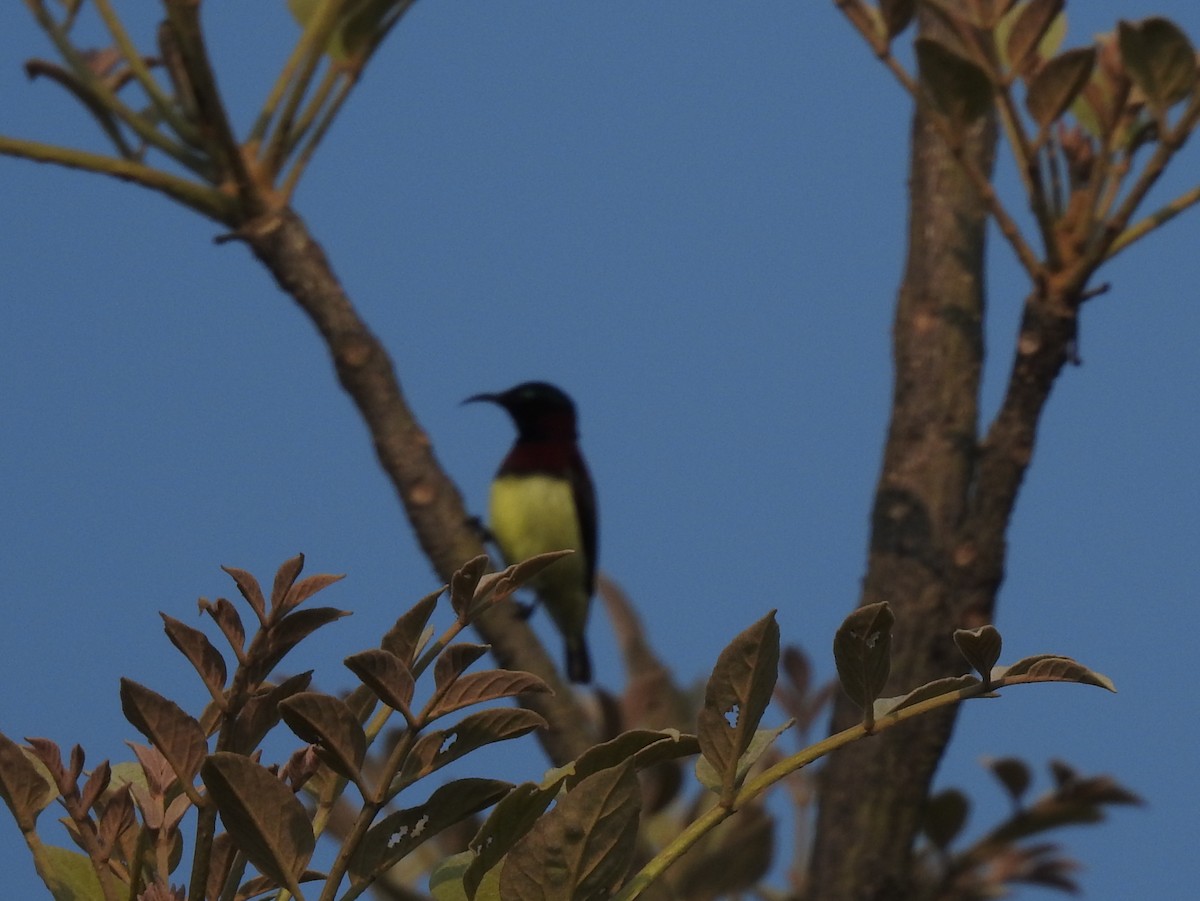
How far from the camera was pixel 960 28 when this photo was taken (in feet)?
7.12

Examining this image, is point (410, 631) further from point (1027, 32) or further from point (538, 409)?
point (538, 409)

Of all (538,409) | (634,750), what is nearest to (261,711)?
(634,750)

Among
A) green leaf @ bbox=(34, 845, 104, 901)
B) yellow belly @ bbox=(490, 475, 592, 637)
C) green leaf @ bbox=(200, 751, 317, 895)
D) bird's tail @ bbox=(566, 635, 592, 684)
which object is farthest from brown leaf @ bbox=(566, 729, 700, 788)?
bird's tail @ bbox=(566, 635, 592, 684)

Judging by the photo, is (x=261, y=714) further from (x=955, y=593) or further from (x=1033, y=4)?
(x=955, y=593)

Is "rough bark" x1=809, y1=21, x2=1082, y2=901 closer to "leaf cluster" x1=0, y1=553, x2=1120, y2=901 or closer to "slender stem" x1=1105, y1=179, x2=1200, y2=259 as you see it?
"slender stem" x1=1105, y1=179, x2=1200, y2=259

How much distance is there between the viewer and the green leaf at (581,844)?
2.28ft

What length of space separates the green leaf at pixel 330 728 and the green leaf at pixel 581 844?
8 cm

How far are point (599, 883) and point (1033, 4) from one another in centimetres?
168

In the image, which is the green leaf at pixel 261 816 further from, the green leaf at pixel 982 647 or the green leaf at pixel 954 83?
the green leaf at pixel 954 83

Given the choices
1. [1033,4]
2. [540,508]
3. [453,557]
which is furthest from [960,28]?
[540,508]

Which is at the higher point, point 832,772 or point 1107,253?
point 1107,253

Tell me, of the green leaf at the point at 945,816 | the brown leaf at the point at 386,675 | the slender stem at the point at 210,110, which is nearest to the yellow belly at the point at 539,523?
the green leaf at the point at 945,816

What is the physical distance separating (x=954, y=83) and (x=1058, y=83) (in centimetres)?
13

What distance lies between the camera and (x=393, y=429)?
8.09 ft
